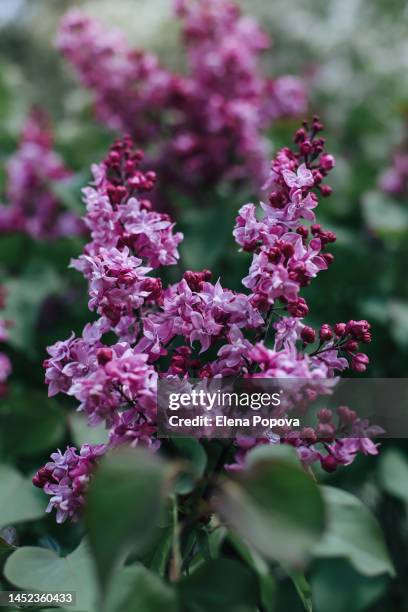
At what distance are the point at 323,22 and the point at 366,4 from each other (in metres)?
0.37

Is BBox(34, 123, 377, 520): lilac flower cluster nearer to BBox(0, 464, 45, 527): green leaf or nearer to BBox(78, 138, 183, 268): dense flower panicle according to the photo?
BBox(78, 138, 183, 268): dense flower panicle

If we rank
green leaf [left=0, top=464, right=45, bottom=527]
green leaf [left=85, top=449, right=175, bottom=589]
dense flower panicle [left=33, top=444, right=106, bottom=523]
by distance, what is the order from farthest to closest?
green leaf [left=0, top=464, right=45, bottom=527], dense flower panicle [left=33, top=444, right=106, bottom=523], green leaf [left=85, top=449, right=175, bottom=589]

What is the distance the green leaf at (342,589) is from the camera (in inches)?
45.2

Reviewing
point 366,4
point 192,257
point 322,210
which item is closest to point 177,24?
point 366,4

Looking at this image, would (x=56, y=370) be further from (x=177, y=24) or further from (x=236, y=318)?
(x=177, y=24)

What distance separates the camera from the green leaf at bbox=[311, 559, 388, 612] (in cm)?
115

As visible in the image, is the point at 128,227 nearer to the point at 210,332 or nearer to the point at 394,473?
the point at 210,332

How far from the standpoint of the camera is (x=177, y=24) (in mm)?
3404

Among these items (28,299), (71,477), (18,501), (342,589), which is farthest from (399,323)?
(71,477)

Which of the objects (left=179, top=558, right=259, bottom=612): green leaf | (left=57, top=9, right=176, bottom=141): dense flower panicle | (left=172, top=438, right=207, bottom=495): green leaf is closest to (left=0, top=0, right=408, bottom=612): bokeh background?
(left=57, top=9, right=176, bottom=141): dense flower panicle

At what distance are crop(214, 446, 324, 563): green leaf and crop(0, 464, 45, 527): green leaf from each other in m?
0.42

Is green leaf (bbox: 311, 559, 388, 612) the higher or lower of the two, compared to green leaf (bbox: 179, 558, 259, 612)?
higher

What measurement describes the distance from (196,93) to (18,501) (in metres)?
0.99

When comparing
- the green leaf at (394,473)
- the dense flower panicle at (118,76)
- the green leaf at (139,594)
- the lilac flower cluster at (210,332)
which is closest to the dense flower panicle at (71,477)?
the lilac flower cluster at (210,332)
